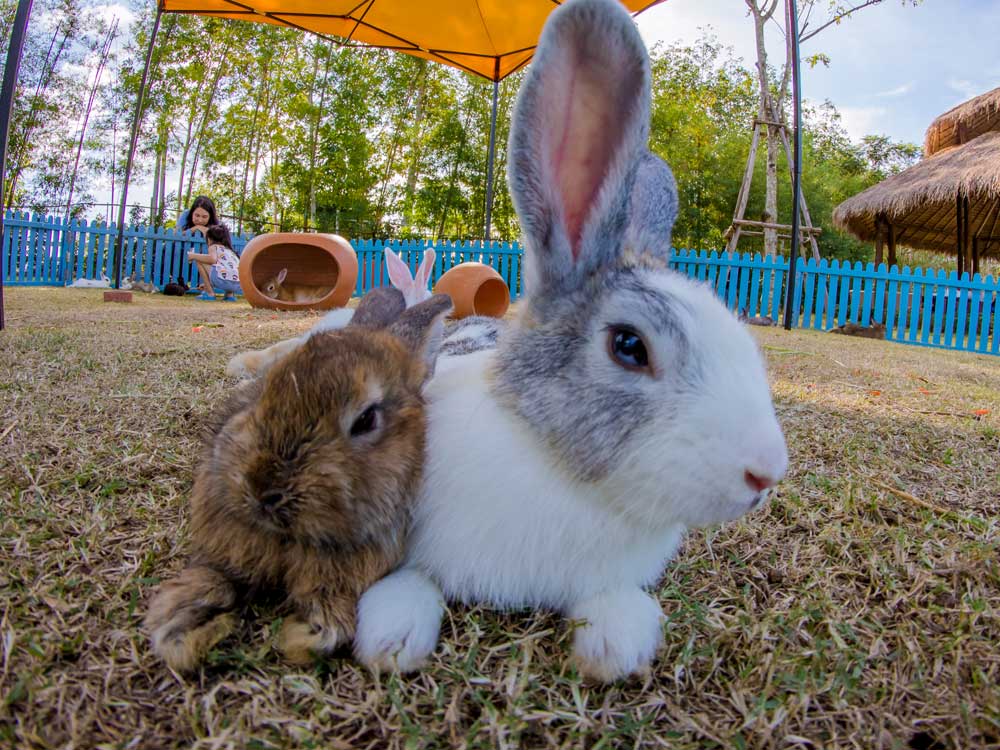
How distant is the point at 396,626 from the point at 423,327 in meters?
0.66

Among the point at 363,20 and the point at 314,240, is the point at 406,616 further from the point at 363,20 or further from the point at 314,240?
the point at 363,20

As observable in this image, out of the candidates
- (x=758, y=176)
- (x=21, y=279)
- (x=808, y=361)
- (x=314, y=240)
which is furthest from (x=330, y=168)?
(x=808, y=361)

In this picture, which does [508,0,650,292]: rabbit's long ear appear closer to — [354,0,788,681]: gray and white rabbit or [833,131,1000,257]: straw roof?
[354,0,788,681]: gray and white rabbit

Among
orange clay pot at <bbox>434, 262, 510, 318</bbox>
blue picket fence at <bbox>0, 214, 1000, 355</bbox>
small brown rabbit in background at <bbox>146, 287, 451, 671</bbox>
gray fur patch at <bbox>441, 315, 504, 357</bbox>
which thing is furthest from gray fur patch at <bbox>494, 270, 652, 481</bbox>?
blue picket fence at <bbox>0, 214, 1000, 355</bbox>

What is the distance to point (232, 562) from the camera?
1.05 metres

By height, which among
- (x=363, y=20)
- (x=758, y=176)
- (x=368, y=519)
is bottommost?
(x=368, y=519)

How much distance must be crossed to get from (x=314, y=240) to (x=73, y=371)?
4670mm

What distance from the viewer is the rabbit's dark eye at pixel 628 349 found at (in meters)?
1.05

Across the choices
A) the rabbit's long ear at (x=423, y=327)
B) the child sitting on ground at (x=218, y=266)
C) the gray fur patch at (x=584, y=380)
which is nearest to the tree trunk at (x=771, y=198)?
the child sitting on ground at (x=218, y=266)

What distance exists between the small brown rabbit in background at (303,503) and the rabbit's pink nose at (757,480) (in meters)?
0.54

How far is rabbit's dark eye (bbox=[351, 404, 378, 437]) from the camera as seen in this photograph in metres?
1.04

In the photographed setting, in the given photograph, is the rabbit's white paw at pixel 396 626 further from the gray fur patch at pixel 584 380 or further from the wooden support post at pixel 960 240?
the wooden support post at pixel 960 240

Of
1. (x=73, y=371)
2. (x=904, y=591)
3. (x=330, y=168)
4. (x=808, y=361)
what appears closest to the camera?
(x=904, y=591)

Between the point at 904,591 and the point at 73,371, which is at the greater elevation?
the point at 73,371
